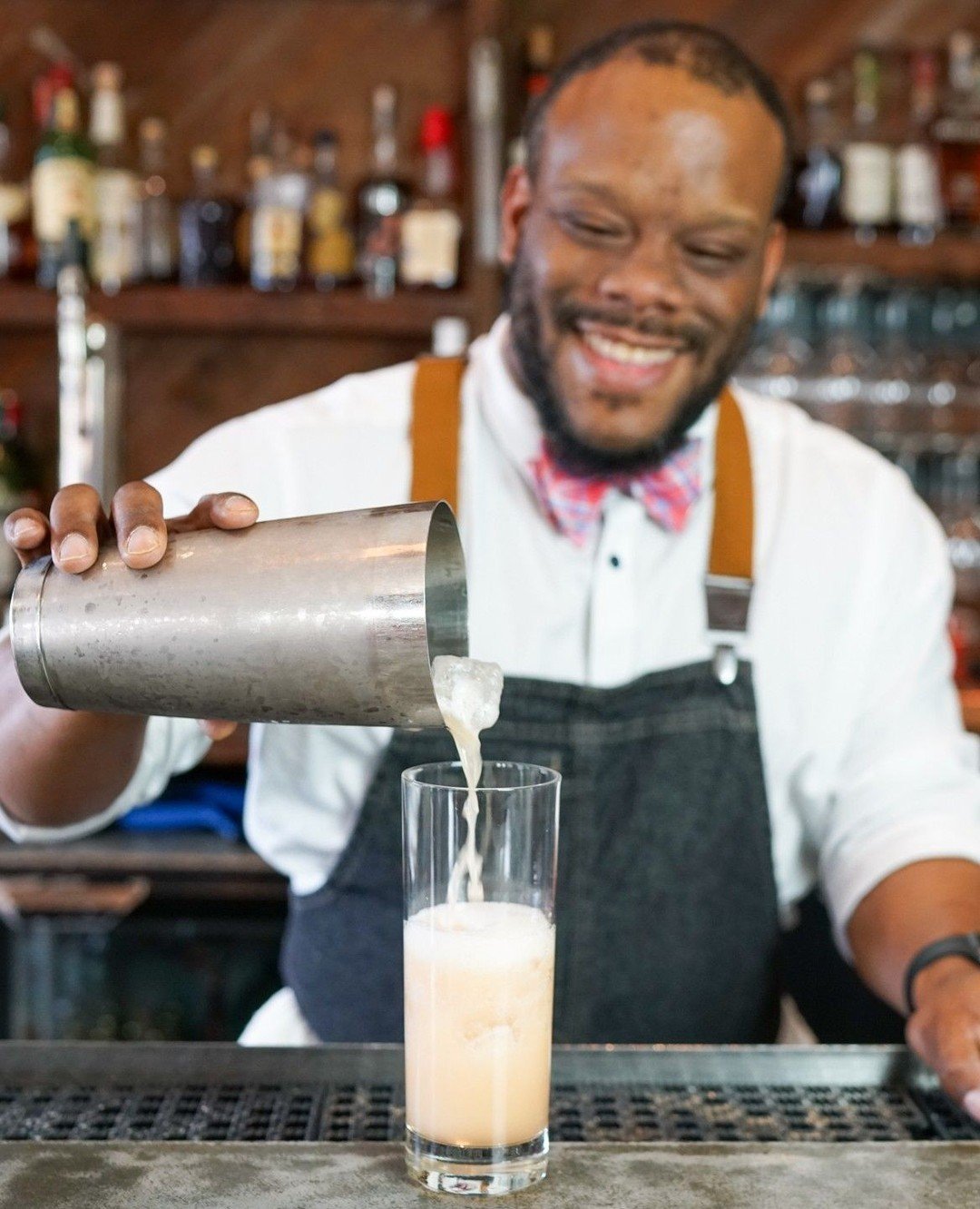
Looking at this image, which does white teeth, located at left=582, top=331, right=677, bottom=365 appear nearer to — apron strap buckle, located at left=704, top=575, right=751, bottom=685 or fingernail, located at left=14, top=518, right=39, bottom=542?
apron strap buckle, located at left=704, top=575, right=751, bottom=685

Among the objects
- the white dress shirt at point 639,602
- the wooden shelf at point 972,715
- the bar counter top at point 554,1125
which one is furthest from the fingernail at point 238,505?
the wooden shelf at point 972,715

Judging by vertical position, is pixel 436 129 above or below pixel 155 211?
above

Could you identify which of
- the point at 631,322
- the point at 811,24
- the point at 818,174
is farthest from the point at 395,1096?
the point at 811,24

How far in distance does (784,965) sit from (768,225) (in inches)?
50.9

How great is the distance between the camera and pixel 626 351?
5.20 ft

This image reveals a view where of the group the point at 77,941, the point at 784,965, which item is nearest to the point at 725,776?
the point at 784,965

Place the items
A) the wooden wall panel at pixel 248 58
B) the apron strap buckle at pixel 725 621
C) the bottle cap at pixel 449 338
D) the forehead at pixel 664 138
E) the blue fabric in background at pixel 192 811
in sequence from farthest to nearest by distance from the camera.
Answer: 1. the wooden wall panel at pixel 248 58
2. the bottle cap at pixel 449 338
3. the blue fabric in background at pixel 192 811
4. the apron strap buckle at pixel 725 621
5. the forehead at pixel 664 138

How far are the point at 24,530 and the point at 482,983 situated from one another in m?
0.44

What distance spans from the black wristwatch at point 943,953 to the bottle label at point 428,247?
78.4 inches

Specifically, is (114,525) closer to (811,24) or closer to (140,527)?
(140,527)

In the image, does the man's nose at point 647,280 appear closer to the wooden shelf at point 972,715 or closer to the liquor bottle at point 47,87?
the wooden shelf at point 972,715

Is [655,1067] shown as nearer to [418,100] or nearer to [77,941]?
[77,941]

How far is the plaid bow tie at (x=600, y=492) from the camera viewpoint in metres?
1.68

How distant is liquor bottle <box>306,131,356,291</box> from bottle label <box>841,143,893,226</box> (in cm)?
102
